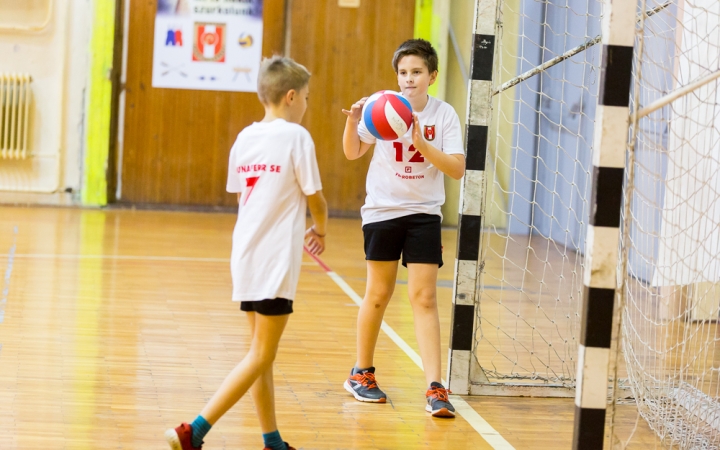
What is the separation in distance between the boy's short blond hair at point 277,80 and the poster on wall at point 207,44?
6692 millimetres

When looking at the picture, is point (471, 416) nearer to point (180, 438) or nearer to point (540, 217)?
point (180, 438)

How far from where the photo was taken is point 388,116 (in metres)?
3.11

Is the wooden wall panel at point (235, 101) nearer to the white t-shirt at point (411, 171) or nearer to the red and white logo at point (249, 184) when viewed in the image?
the white t-shirt at point (411, 171)

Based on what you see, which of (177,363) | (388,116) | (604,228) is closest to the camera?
(604,228)

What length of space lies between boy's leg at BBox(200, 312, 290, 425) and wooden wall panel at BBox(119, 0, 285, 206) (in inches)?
267

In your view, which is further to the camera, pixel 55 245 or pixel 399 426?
pixel 55 245

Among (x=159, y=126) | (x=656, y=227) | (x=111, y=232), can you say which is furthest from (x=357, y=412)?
(x=159, y=126)

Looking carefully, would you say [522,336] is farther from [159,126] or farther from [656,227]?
[159,126]

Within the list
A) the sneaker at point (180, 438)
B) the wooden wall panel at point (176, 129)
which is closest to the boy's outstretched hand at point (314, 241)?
the sneaker at point (180, 438)

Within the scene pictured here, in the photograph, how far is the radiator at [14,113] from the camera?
8719mm

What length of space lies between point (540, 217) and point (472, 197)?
19.6ft

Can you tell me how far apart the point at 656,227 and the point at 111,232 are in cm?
441

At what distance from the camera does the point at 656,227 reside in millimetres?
5867

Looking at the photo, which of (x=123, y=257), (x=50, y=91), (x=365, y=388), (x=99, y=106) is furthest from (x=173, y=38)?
(x=365, y=388)
